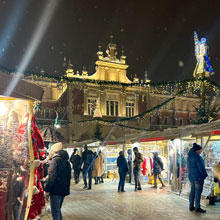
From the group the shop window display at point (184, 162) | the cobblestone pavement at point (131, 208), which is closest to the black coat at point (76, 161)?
the cobblestone pavement at point (131, 208)

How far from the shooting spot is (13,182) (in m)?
3.01

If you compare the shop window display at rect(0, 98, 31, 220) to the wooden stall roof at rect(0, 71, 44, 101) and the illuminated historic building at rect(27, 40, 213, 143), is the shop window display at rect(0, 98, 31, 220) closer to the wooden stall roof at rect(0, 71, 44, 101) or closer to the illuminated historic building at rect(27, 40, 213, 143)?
the wooden stall roof at rect(0, 71, 44, 101)

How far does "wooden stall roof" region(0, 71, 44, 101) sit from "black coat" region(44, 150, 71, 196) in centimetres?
171

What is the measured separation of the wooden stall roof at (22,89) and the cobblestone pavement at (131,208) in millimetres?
3932

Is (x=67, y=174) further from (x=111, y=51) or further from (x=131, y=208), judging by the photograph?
(x=111, y=51)

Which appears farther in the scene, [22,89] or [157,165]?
[157,165]

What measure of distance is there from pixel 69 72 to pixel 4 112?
2972cm

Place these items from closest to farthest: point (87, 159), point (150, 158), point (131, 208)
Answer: point (131, 208) → point (150, 158) → point (87, 159)

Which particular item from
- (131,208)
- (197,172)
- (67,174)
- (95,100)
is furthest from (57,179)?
(95,100)

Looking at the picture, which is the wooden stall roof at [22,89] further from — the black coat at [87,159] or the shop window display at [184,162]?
the black coat at [87,159]

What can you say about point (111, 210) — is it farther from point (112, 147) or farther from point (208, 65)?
point (208, 65)

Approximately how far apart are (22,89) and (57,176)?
2138 millimetres

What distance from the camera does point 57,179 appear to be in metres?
4.63

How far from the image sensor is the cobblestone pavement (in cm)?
626
